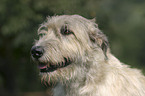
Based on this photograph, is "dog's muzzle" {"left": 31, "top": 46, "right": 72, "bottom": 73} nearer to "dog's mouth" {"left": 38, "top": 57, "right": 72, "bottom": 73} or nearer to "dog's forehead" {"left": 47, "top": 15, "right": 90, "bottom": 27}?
"dog's mouth" {"left": 38, "top": 57, "right": 72, "bottom": 73}

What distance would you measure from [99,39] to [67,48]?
77 centimetres

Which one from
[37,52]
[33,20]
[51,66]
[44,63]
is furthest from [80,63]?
[33,20]

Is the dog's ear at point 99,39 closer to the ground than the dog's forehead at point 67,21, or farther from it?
closer to the ground

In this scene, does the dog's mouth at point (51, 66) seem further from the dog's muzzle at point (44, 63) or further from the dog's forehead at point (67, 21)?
the dog's forehead at point (67, 21)

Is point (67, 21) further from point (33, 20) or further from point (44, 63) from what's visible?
point (33, 20)

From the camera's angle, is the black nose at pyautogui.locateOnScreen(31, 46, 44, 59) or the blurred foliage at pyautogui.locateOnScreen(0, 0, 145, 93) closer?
the black nose at pyautogui.locateOnScreen(31, 46, 44, 59)

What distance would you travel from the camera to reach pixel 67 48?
498cm

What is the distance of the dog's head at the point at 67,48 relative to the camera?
4.91 m

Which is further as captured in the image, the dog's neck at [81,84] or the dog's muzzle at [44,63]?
the dog's neck at [81,84]

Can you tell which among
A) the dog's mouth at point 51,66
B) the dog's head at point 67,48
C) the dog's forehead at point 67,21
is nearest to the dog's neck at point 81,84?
the dog's head at point 67,48

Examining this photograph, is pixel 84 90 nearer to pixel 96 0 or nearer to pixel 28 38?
pixel 28 38

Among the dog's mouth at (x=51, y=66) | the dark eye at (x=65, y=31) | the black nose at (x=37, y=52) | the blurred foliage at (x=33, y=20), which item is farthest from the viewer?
the blurred foliage at (x=33, y=20)

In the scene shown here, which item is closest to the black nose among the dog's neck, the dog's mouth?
the dog's mouth

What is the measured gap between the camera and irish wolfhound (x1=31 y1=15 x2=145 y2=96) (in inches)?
193
